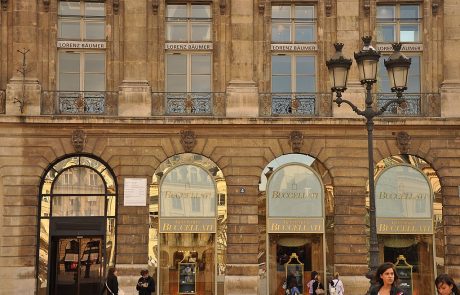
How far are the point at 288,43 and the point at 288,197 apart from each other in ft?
16.4

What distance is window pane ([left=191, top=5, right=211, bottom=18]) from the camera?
24609 millimetres

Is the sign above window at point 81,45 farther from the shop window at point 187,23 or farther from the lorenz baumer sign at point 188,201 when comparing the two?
the lorenz baumer sign at point 188,201

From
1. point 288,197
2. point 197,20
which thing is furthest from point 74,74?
point 288,197

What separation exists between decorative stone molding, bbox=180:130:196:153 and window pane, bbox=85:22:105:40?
4.13 metres

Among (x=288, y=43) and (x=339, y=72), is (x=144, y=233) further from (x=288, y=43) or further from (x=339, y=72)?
(x=339, y=72)

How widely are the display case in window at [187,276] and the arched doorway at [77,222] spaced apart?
7.09 feet

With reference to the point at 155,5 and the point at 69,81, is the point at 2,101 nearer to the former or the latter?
the point at 69,81

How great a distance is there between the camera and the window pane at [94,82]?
24281 millimetres

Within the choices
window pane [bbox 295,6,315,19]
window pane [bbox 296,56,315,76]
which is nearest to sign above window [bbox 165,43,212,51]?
window pane [bbox 296,56,315,76]

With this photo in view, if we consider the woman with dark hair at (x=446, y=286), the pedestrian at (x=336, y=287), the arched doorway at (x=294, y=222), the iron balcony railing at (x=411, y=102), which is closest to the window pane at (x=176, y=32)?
the arched doorway at (x=294, y=222)

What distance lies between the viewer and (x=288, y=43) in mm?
24609

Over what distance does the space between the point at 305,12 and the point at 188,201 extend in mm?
7234

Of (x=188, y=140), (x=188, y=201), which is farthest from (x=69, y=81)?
(x=188, y=201)

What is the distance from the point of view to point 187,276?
77.1 ft
